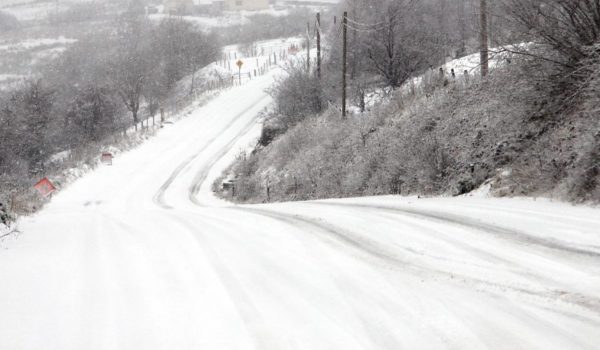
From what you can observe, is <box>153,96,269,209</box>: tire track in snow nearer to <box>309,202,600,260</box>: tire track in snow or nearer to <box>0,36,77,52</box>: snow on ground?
<box>309,202,600,260</box>: tire track in snow

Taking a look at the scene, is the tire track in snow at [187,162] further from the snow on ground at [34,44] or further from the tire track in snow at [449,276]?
the snow on ground at [34,44]

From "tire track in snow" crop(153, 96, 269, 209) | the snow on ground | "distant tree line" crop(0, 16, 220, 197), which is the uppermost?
the snow on ground

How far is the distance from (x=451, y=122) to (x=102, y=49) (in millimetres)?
103486

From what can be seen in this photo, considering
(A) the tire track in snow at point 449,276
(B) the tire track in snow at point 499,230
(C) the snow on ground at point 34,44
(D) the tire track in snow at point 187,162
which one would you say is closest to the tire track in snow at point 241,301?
(A) the tire track in snow at point 449,276

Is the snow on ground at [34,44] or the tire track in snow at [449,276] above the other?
the snow on ground at [34,44]

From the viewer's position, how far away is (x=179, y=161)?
35.2 meters

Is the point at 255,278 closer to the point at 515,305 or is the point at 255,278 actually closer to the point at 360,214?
the point at 515,305

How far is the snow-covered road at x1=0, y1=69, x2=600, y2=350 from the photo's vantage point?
4.12 meters

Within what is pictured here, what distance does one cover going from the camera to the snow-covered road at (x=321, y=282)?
13.5 feet

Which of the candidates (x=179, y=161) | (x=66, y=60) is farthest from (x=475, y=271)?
(x=66, y=60)

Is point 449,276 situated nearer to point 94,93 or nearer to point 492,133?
point 492,133

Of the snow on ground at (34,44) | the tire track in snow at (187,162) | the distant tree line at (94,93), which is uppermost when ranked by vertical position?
the snow on ground at (34,44)

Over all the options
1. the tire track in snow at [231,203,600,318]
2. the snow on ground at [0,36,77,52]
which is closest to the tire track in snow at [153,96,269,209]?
the tire track in snow at [231,203,600,318]

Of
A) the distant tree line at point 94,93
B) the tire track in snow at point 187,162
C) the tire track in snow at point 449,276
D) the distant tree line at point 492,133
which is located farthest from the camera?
the distant tree line at point 94,93
